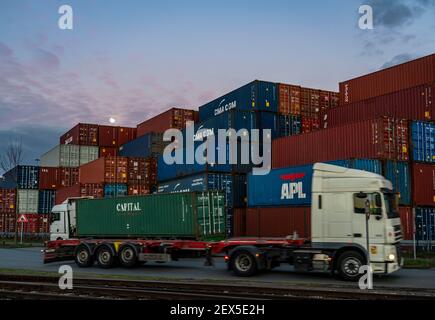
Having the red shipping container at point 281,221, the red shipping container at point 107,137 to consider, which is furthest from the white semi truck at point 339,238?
the red shipping container at point 107,137

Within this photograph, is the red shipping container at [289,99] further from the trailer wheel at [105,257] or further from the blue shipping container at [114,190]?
the trailer wheel at [105,257]

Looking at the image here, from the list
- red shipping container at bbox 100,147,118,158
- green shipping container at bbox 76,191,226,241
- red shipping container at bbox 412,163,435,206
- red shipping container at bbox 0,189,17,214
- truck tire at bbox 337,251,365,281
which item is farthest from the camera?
red shipping container at bbox 100,147,118,158

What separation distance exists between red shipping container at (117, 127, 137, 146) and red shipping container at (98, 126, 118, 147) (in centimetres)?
95

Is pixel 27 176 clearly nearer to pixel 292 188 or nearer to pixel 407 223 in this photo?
pixel 292 188

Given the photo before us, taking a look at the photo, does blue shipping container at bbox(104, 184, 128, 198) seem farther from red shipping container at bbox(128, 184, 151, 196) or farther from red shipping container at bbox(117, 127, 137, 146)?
red shipping container at bbox(117, 127, 137, 146)

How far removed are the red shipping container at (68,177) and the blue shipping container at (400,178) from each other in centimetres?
4311

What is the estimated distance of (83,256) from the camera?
2323 centimetres

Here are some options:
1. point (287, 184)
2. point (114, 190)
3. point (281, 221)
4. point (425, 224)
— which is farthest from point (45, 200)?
point (425, 224)

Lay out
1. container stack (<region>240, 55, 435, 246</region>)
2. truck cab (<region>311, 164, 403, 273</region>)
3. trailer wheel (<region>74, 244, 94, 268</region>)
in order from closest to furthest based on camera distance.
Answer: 1. truck cab (<region>311, 164, 403, 273</region>)
2. trailer wheel (<region>74, 244, 94, 268</region>)
3. container stack (<region>240, 55, 435, 246</region>)

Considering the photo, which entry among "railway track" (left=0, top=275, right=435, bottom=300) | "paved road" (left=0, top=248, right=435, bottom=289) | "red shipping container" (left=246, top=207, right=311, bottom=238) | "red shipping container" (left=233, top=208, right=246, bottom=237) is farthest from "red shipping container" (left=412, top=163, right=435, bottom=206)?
"railway track" (left=0, top=275, right=435, bottom=300)

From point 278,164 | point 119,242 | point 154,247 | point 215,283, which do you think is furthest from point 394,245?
point 278,164

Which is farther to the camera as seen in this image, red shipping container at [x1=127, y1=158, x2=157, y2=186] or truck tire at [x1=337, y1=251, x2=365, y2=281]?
red shipping container at [x1=127, y1=158, x2=157, y2=186]

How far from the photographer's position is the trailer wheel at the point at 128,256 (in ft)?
71.5

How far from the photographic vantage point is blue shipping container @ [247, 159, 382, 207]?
78.1 feet
